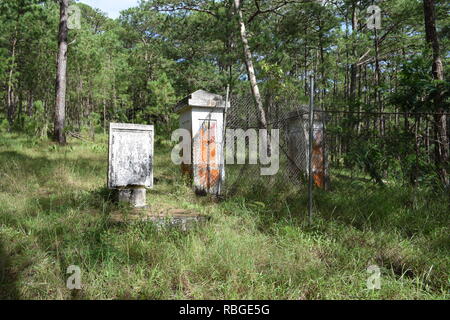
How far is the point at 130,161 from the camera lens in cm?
489

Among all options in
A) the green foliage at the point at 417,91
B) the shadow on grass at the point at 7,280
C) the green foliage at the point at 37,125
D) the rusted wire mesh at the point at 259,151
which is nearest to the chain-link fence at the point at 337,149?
the rusted wire mesh at the point at 259,151

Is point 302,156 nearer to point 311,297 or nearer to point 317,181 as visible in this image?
point 317,181

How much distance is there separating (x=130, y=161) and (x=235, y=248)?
2.70 m

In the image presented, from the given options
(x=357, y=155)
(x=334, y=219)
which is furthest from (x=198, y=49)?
(x=334, y=219)

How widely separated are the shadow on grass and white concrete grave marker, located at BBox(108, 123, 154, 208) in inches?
77.7

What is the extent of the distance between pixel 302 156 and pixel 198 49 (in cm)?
1082

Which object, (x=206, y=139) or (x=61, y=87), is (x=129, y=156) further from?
(x=61, y=87)

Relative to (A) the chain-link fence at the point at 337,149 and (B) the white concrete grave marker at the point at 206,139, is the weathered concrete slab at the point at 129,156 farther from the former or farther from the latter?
(A) the chain-link fence at the point at 337,149

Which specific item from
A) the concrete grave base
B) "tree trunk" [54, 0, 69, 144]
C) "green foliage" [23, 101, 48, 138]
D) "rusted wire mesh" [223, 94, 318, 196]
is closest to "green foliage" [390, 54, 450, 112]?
"rusted wire mesh" [223, 94, 318, 196]

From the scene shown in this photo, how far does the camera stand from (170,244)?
306 centimetres

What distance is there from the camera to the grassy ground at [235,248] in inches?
95.3

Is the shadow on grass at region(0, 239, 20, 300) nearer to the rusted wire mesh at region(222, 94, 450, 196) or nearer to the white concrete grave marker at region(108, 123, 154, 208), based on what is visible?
the white concrete grave marker at region(108, 123, 154, 208)

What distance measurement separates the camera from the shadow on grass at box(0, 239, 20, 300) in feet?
7.43

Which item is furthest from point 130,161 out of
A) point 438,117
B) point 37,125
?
point 37,125
